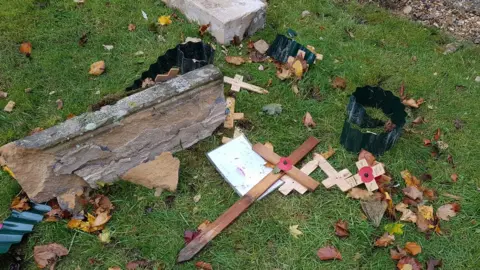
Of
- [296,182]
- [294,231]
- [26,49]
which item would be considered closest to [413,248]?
[294,231]

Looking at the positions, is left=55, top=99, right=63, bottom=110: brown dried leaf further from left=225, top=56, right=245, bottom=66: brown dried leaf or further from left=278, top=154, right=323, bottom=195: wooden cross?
left=278, top=154, right=323, bottom=195: wooden cross

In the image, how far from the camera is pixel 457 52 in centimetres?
451

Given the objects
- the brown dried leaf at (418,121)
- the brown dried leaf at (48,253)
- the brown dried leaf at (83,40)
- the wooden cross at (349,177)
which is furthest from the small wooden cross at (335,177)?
the brown dried leaf at (83,40)

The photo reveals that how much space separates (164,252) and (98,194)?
73cm

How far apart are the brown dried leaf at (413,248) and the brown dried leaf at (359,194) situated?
17.4 inches

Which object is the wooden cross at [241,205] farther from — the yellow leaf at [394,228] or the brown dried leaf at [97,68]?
the brown dried leaf at [97,68]

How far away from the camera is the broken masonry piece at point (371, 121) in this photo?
3.37 meters

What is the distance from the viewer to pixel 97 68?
164 inches

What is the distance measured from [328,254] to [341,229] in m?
0.23

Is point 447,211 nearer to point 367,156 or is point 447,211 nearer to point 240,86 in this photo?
point 367,156

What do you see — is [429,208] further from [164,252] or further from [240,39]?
[240,39]

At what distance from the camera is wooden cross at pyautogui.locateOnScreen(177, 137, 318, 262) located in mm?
2917

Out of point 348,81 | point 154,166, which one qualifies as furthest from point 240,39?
point 154,166

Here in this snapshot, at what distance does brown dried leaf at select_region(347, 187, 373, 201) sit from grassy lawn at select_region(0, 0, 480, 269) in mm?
48
